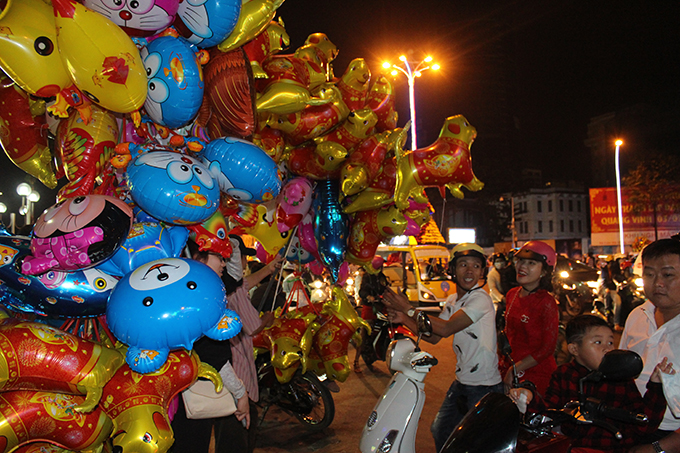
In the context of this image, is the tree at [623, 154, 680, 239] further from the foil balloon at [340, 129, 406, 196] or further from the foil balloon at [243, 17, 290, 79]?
the foil balloon at [243, 17, 290, 79]

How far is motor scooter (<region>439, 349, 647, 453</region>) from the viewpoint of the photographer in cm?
155

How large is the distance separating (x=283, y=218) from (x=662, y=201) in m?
27.6

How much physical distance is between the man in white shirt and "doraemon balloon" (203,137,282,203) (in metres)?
2.01

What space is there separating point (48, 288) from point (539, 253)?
2971 millimetres

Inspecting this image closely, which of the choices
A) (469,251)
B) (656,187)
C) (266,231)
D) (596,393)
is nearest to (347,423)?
(266,231)

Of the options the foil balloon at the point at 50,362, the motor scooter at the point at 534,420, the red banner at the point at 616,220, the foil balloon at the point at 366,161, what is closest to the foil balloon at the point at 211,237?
the foil balloon at the point at 50,362

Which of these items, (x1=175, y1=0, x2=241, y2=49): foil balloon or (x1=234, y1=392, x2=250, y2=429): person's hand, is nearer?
(x1=175, y1=0, x2=241, y2=49): foil balloon

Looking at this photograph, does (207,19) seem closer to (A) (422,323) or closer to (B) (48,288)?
(B) (48,288)

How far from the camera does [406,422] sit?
228 cm

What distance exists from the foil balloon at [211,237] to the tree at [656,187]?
27589 millimetres

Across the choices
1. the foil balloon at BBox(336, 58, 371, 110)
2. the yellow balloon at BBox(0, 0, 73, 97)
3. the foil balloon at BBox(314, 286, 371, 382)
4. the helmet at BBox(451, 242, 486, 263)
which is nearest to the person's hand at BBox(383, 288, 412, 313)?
the helmet at BBox(451, 242, 486, 263)

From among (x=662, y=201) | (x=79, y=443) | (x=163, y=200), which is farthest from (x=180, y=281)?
(x=662, y=201)

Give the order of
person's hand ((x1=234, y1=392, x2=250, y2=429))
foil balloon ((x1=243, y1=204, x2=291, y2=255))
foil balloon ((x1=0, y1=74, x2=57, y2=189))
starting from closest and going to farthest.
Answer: foil balloon ((x1=0, y1=74, x2=57, y2=189)) → person's hand ((x1=234, y1=392, x2=250, y2=429)) → foil balloon ((x1=243, y1=204, x2=291, y2=255))

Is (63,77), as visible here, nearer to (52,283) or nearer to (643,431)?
(52,283)
